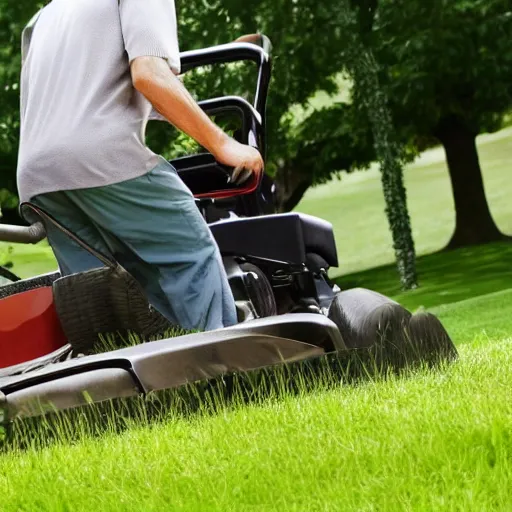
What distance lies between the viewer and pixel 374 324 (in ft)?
11.6

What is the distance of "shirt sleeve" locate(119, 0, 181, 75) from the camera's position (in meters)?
3.55

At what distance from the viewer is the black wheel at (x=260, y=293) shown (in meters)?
4.32

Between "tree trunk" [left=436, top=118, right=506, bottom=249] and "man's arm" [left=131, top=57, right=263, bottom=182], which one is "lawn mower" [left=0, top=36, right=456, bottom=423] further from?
"tree trunk" [left=436, top=118, right=506, bottom=249]

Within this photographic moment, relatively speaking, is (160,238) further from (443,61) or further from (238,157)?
(443,61)

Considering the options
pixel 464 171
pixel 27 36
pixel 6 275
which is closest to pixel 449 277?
pixel 464 171

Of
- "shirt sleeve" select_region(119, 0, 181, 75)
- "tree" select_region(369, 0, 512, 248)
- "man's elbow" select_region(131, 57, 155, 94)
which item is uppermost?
"shirt sleeve" select_region(119, 0, 181, 75)

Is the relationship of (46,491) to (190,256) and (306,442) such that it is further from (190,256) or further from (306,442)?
(190,256)

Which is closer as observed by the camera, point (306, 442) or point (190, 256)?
point (306, 442)

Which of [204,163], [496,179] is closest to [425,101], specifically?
[496,179]

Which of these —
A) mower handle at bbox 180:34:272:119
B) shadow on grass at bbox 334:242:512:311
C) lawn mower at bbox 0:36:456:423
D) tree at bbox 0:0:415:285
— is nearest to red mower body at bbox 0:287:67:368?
lawn mower at bbox 0:36:456:423

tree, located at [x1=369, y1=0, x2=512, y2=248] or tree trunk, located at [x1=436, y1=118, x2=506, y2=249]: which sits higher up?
tree, located at [x1=369, y1=0, x2=512, y2=248]

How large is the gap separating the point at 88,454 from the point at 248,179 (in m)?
1.25

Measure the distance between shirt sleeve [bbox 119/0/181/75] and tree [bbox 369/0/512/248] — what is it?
2157 centimetres

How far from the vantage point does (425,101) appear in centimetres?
2714
